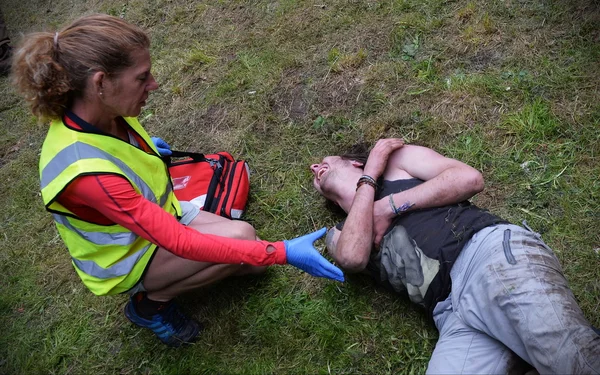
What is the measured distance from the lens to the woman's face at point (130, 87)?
2.15 m

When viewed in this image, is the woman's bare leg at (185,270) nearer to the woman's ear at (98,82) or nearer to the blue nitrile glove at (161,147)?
the blue nitrile glove at (161,147)

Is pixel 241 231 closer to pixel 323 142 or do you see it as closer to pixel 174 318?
pixel 174 318

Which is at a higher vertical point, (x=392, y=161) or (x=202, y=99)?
(x=392, y=161)

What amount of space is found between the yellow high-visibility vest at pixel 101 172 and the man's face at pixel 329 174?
925 mm

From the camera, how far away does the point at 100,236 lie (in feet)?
7.52

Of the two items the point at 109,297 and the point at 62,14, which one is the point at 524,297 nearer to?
the point at 109,297

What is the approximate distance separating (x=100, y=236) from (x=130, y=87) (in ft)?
2.33

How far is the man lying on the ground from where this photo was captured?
193 cm

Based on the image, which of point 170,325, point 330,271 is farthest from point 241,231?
point 170,325

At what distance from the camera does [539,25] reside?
144 inches

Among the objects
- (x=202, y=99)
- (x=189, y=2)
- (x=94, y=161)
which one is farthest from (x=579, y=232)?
(x=189, y=2)

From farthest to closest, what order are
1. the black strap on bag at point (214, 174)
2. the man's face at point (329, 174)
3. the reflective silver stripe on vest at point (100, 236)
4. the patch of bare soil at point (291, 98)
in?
1. the patch of bare soil at point (291, 98)
2. the black strap on bag at point (214, 174)
3. the man's face at point (329, 174)
4. the reflective silver stripe on vest at point (100, 236)

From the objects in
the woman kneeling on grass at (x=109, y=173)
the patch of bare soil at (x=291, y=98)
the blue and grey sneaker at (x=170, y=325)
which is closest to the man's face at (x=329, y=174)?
the woman kneeling on grass at (x=109, y=173)

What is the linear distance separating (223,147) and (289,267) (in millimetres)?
1345
